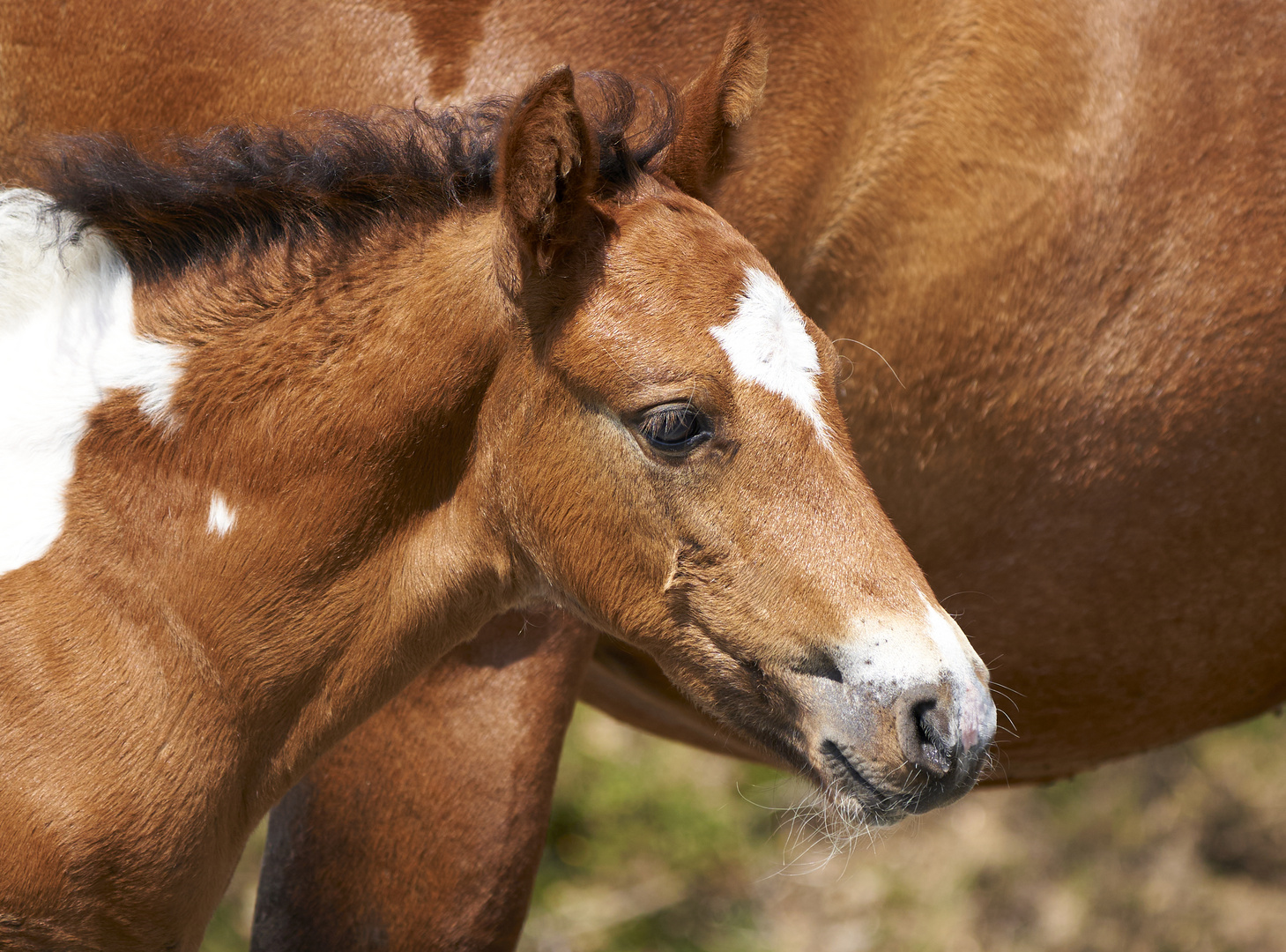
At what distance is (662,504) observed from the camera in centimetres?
183

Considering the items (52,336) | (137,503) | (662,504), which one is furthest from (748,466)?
(52,336)

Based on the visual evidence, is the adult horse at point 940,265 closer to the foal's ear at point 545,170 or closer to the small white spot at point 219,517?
the foal's ear at point 545,170

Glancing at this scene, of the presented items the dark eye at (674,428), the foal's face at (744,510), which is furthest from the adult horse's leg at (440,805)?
the dark eye at (674,428)

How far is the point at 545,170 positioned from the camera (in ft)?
5.72

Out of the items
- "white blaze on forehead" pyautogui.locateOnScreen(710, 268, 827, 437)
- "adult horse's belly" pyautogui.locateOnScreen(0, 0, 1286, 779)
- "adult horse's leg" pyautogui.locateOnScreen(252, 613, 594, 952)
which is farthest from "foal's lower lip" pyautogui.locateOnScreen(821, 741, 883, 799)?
"adult horse's belly" pyautogui.locateOnScreen(0, 0, 1286, 779)

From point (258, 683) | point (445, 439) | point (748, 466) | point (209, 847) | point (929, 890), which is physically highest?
point (748, 466)

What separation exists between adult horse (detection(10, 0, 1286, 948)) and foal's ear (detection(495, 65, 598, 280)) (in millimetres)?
551

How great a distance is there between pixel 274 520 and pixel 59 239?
0.55 meters

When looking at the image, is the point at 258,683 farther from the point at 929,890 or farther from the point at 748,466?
the point at 929,890

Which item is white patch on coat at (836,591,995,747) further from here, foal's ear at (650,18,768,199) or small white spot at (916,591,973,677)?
foal's ear at (650,18,768,199)

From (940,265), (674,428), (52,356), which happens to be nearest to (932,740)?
(674,428)

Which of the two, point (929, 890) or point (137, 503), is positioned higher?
point (137, 503)

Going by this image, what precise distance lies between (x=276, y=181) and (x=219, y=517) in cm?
53

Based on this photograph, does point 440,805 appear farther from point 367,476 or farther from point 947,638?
point 947,638
